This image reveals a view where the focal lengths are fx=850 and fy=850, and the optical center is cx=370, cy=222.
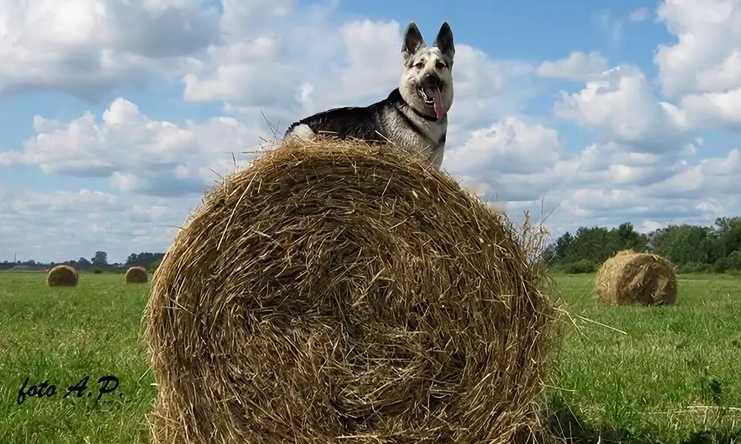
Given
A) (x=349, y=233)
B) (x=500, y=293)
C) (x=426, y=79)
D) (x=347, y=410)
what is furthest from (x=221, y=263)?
(x=426, y=79)

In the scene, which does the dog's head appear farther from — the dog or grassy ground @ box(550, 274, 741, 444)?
grassy ground @ box(550, 274, 741, 444)

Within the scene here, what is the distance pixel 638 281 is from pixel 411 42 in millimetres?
12883

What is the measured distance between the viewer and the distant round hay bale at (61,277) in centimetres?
3269

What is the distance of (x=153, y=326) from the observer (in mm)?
4590

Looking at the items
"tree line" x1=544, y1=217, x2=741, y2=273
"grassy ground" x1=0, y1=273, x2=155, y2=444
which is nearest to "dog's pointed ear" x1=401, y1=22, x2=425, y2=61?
"grassy ground" x1=0, y1=273, x2=155, y2=444

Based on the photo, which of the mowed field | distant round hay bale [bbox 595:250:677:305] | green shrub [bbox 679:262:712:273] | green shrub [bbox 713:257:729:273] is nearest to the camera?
the mowed field

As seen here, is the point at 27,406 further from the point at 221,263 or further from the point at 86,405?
the point at 221,263

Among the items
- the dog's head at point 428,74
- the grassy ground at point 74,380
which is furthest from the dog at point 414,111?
the grassy ground at point 74,380

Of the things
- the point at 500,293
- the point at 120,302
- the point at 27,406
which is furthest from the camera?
the point at 120,302

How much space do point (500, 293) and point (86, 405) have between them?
3107 mm

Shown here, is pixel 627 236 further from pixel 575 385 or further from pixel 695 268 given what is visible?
pixel 575 385

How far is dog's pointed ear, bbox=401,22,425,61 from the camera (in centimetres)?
655

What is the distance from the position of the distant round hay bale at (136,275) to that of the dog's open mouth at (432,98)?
1231 inches

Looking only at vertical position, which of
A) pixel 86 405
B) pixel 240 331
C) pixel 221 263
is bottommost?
pixel 86 405
